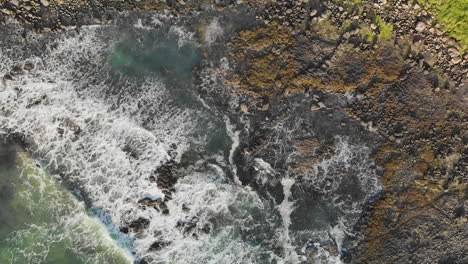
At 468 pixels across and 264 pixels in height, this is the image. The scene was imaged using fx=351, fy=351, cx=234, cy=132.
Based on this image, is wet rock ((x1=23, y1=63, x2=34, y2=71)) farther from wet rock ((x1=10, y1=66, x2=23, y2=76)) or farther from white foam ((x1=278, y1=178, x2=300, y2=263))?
white foam ((x1=278, y1=178, x2=300, y2=263))

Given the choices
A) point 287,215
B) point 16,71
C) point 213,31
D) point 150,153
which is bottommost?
point 287,215

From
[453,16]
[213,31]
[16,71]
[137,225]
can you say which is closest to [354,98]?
[453,16]

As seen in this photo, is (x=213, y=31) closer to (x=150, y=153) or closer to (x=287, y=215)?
(x=150, y=153)

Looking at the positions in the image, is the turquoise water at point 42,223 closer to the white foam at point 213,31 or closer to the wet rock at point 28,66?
the wet rock at point 28,66

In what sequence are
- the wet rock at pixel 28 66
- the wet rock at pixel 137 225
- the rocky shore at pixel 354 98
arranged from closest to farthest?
1. the rocky shore at pixel 354 98
2. the wet rock at pixel 137 225
3. the wet rock at pixel 28 66

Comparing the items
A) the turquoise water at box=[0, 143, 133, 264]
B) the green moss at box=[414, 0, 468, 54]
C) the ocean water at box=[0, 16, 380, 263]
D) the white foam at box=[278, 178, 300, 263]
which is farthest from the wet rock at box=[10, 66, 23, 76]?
the green moss at box=[414, 0, 468, 54]

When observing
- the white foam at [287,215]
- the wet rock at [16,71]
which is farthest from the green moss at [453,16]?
the wet rock at [16,71]
